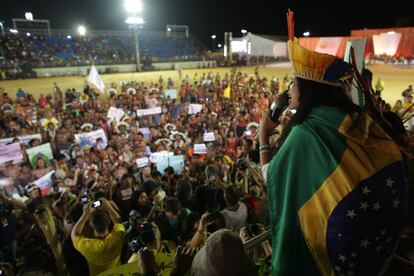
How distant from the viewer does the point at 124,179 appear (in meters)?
5.70

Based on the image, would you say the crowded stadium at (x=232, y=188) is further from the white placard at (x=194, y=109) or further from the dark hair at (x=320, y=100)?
the white placard at (x=194, y=109)

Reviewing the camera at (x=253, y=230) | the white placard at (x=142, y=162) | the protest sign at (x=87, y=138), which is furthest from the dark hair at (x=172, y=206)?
the protest sign at (x=87, y=138)

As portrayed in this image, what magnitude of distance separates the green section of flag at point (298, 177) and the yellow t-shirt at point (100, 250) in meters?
2.13

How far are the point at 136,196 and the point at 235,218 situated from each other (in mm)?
1802

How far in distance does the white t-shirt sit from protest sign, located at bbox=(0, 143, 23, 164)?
5.57 m

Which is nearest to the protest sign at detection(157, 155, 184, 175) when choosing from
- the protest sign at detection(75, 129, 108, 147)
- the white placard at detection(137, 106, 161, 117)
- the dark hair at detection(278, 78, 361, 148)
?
the protest sign at detection(75, 129, 108, 147)

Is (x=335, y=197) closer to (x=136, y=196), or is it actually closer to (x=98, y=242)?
(x=98, y=242)

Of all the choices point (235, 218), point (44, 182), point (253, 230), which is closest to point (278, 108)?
point (253, 230)

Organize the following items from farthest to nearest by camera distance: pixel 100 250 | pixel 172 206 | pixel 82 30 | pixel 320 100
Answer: pixel 82 30, pixel 172 206, pixel 100 250, pixel 320 100

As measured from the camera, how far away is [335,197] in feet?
4.53

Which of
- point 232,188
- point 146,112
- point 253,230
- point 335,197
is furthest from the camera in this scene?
point 146,112

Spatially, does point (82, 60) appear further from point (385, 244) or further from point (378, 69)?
point (385, 244)

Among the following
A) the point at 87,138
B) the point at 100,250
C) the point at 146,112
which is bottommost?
the point at 100,250

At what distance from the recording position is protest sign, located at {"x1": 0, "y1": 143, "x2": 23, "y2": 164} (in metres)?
7.00
